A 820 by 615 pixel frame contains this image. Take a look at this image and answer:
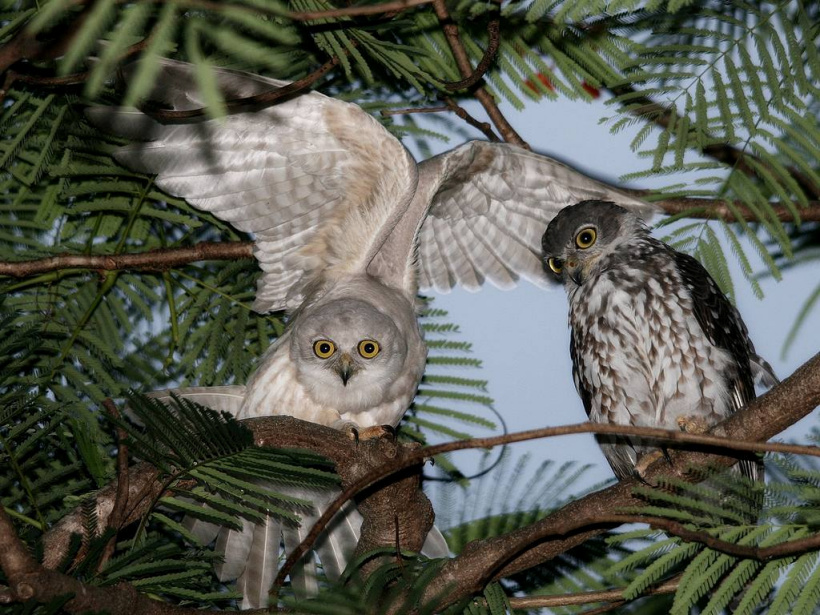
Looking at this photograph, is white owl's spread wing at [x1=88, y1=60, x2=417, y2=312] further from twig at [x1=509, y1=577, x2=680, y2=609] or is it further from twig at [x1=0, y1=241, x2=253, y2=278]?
twig at [x1=509, y1=577, x2=680, y2=609]

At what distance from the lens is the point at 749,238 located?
384 cm

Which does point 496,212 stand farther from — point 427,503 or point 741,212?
point 427,503

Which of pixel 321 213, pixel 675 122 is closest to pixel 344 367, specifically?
pixel 321 213

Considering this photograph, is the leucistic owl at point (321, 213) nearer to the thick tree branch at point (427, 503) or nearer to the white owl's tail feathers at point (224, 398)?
the white owl's tail feathers at point (224, 398)

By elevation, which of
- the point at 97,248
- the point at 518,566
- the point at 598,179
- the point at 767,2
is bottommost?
the point at 518,566

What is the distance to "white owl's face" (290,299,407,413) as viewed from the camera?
15.1 feet

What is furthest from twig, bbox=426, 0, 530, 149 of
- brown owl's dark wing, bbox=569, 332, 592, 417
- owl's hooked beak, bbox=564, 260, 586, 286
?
brown owl's dark wing, bbox=569, 332, 592, 417

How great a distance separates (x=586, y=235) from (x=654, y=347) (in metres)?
0.80

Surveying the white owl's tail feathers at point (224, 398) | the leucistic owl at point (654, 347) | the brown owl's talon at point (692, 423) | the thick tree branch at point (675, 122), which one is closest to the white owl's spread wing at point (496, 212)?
the leucistic owl at point (654, 347)

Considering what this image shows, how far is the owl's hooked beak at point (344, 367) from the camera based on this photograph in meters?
4.62

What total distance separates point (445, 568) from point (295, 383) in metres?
1.51

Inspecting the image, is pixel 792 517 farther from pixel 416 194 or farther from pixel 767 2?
pixel 416 194

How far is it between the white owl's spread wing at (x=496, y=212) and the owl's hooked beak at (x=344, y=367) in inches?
39.1

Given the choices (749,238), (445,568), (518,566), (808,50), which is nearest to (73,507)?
(445,568)
